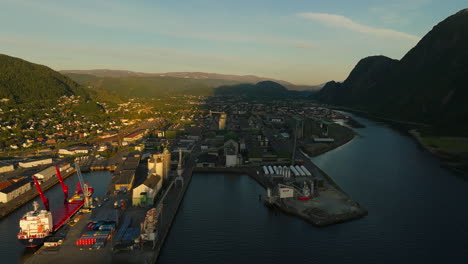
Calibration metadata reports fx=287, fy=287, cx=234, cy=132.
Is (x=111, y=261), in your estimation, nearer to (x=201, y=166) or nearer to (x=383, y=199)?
(x=201, y=166)

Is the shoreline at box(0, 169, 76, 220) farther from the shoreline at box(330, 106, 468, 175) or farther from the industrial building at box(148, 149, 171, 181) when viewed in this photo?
the shoreline at box(330, 106, 468, 175)

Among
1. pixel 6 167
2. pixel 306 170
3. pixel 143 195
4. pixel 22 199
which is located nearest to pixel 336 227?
pixel 306 170

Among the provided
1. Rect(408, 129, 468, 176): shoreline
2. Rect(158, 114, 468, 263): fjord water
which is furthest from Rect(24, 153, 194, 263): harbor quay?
Rect(408, 129, 468, 176): shoreline

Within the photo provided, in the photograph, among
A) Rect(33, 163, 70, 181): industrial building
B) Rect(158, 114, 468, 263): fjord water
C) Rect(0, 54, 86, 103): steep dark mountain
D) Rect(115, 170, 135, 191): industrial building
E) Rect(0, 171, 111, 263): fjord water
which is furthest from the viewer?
Rect(0, 54, 86, 103): steep dark mountain

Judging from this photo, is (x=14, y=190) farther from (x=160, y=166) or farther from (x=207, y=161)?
(x=207, y=161)

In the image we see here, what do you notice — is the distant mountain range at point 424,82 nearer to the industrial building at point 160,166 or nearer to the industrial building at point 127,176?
the industrial building at point 160,166

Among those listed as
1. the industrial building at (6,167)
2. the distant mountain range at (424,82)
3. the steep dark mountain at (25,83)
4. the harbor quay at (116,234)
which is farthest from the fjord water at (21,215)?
the distant mountain range at (424,82)
